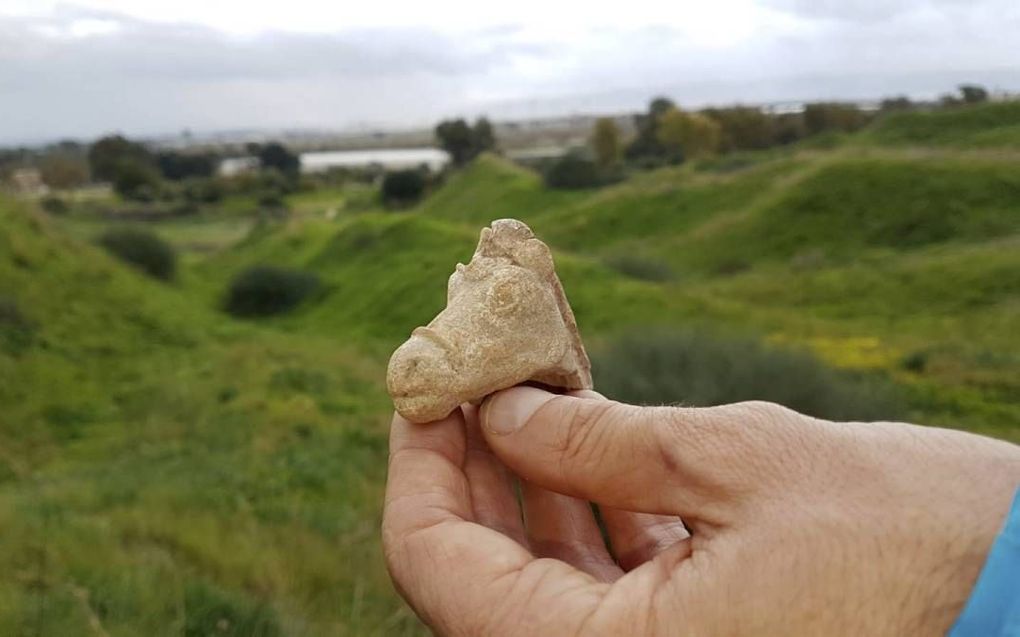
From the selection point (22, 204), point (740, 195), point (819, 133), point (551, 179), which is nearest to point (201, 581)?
point (22, 204)

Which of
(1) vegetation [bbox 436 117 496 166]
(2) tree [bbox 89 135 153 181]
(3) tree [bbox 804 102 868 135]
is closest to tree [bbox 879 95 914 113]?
(3) tree [bbox 804 102 868 135]

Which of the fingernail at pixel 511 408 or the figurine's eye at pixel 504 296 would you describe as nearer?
the fingernail at pixel 511 408

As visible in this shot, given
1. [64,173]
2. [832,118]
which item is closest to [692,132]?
[832,118]

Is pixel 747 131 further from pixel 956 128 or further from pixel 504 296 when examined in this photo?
pixel 504 296

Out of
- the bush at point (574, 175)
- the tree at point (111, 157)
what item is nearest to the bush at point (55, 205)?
the tree at point (111, 157)

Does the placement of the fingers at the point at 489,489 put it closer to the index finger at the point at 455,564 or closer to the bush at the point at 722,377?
the index finger at the point at 455,564

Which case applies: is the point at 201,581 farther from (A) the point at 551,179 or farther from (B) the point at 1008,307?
(A) the point at 551,179
